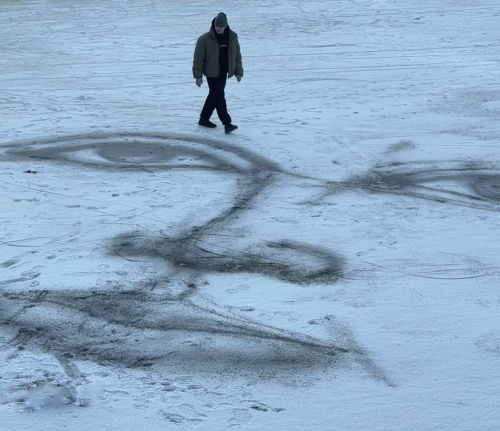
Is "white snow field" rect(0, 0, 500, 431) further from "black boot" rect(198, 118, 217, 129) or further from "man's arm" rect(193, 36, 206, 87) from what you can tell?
"man's arm" rect(193, 36, 206, 87)

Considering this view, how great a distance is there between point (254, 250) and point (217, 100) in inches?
164

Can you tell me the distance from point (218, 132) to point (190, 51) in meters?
6.07

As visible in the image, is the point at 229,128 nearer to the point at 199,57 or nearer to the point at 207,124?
the point at 207,124

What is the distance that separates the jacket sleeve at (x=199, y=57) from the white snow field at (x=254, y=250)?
2.79 ft

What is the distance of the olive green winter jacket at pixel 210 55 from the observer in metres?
10.9

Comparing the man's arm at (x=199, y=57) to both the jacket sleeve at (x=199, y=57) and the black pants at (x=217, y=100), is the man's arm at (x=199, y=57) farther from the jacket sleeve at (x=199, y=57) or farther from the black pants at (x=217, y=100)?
the black pants at (x=217, y=100)

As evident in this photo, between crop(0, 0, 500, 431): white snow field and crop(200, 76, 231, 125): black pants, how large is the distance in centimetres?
32

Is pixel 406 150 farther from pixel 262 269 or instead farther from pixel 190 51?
pixel 190 51

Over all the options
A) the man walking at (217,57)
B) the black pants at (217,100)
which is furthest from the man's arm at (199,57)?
the black pants at (217,100)

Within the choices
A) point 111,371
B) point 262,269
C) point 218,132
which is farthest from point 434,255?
point 218,132

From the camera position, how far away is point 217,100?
36.9ft

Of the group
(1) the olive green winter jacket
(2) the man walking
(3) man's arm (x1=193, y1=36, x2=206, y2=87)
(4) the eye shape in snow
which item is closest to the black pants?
(2) the man walking

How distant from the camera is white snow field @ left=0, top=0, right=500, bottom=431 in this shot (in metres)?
5.24

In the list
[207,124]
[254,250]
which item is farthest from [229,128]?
[254,250]
